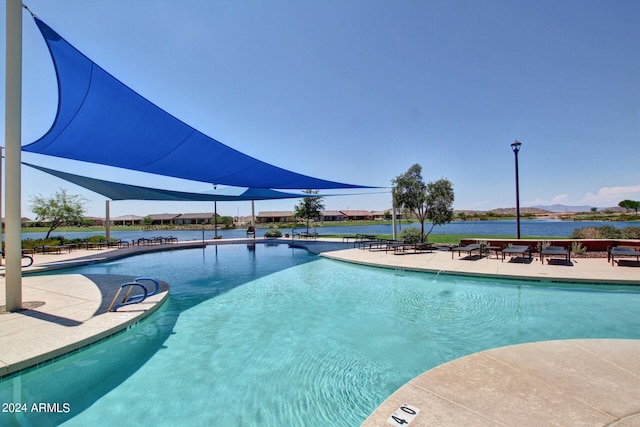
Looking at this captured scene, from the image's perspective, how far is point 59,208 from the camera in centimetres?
1608

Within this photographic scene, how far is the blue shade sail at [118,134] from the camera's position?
14.2 ft

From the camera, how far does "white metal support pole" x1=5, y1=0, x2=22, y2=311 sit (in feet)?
12.5

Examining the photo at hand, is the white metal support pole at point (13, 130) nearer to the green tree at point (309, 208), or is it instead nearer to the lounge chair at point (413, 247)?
the lounge chair at point (413, 247)

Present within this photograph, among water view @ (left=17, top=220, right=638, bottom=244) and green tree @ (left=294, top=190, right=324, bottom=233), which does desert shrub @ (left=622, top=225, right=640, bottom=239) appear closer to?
water view @ (left=17, top=220, right=638, bottom=244)

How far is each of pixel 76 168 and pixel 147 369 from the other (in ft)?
32.1

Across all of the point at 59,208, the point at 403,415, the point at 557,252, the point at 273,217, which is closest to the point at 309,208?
the point at 557,252

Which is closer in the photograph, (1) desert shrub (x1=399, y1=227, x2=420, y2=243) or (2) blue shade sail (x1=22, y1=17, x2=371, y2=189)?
(2) blue shade sail (x1=22, y1=17, x2=371, y2=189)

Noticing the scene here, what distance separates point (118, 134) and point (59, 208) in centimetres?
1530

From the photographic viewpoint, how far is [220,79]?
7.85m

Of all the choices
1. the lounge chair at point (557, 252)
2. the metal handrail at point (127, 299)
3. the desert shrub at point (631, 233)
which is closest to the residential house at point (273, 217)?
the desert shrub at point (631, 233)

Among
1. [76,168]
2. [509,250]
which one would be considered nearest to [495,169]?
→ [509,250]

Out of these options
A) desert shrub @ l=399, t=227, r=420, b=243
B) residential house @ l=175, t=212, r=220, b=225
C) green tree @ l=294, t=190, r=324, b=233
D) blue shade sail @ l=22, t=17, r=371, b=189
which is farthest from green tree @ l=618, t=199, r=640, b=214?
residential house @ l=175, t=212, r=220, b=225

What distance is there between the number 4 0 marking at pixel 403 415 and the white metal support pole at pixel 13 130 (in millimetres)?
5310

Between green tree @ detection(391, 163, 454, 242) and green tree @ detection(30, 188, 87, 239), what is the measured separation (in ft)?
61.2
